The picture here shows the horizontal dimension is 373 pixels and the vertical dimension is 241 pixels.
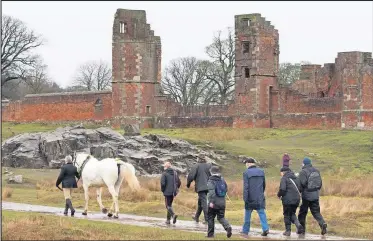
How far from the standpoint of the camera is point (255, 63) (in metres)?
71.7

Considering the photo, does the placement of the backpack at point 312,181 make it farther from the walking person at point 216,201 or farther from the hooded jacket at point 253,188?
the walking person at point 216,201

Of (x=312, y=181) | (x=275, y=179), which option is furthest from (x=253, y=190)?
(x=275, y=179)

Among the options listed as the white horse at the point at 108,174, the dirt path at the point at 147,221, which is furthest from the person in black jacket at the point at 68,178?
the dirt path at the point at 147,221

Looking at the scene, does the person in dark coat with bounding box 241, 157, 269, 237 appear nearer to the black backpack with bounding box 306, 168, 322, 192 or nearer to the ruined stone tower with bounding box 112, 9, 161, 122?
the black backpack with bounding box 306, 168, 322, 192

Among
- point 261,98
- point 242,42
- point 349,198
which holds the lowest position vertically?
point 349,198

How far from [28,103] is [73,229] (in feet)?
201

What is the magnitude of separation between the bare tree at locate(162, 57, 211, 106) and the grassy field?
31265mm

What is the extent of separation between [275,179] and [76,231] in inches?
996

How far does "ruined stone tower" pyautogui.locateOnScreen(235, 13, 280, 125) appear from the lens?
7131 cm

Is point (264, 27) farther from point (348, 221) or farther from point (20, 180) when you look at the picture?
point (348, 221)

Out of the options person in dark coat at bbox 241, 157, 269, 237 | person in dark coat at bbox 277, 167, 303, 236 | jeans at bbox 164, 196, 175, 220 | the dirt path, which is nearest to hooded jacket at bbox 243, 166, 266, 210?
person in dark coat at bbox 241, 157, 269, 237

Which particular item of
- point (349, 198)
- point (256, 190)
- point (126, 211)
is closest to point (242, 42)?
point (349, 198)

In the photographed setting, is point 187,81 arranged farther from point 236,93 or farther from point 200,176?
point 200,176

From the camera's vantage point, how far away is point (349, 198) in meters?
35.3
